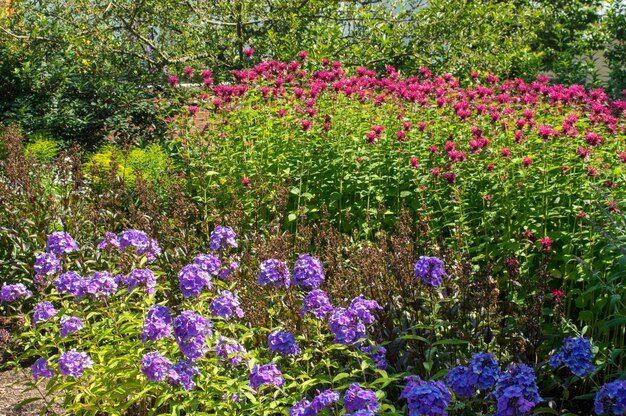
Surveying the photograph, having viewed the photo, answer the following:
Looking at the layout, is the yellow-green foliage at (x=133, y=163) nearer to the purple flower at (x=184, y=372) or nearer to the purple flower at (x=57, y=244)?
the purple flower at (x=57, y=244)

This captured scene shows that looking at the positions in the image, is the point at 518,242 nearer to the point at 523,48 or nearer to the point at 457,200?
the point at 457,200

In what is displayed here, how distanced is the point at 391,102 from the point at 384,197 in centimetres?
122

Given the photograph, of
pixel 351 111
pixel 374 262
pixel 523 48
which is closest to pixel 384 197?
pixel 351 111

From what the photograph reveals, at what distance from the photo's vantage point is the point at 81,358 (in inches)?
146

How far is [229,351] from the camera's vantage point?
12.2 feet

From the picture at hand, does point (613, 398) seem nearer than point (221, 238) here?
Yes

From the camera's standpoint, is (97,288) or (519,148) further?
(519,148)

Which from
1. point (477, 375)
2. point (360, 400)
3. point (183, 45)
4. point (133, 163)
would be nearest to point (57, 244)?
point (360, 400)

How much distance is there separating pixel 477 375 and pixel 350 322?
0.61m

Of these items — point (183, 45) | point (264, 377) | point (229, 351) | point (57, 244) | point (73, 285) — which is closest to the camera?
point (264, 377)

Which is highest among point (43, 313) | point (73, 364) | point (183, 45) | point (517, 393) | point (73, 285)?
point (183, 45)

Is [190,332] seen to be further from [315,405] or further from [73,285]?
[73,285]

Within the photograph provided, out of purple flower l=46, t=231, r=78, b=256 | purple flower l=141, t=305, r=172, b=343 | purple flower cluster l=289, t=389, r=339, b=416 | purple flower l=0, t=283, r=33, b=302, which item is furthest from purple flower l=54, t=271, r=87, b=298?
purple flower cluster l=289, t=389, r=339, b=416

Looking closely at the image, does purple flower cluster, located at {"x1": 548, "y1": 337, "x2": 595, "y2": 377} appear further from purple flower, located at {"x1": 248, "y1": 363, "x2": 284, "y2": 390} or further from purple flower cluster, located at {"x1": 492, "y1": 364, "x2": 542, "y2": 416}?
purple flower, located at {"x1": 248, "y1": 363, "x2": 284, "y2": 390}
